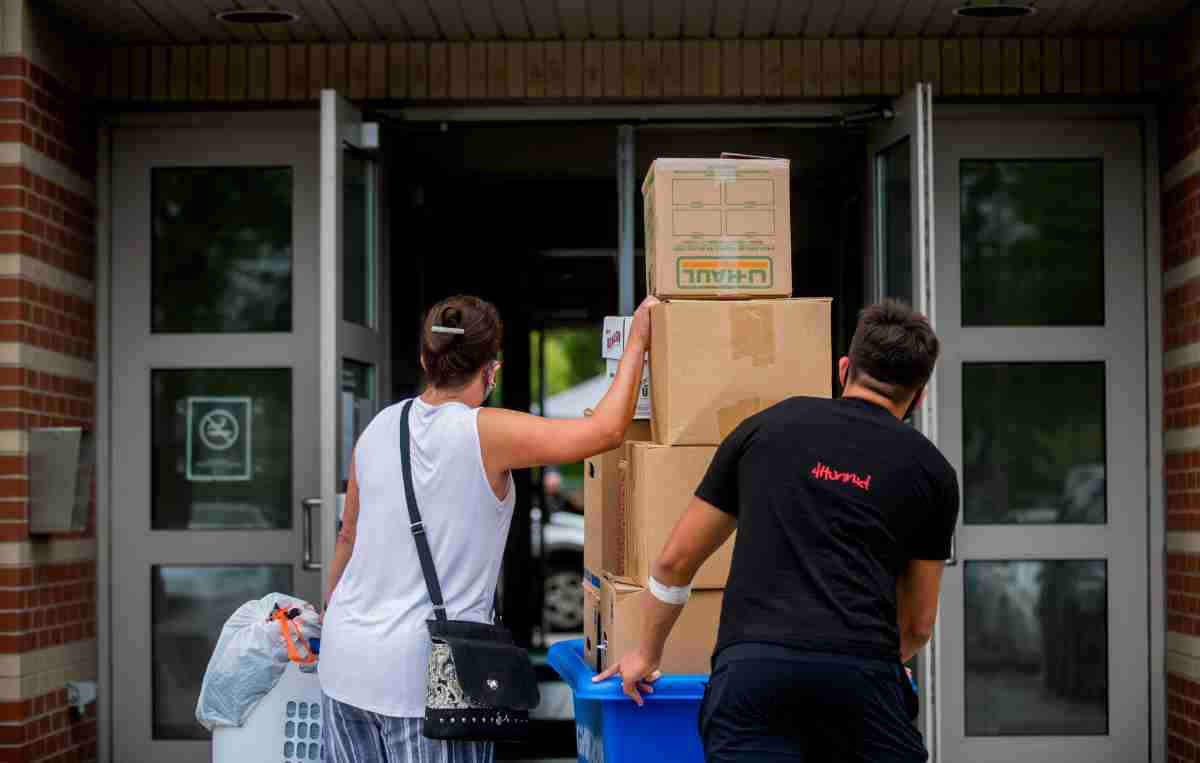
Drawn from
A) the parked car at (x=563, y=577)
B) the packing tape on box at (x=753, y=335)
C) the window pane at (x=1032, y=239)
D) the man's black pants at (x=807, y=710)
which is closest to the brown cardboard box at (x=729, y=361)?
the packing tape on box at (x=753, y=335)

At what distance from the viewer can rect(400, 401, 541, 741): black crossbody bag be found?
2.66 meters

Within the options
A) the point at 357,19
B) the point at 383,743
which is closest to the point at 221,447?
the point at 357,19

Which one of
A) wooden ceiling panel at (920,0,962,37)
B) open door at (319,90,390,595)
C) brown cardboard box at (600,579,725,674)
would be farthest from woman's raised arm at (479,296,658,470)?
wooden ceiling panel at (920,0,962,37)

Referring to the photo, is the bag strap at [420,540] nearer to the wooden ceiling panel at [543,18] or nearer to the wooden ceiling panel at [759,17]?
the wooden ceiling panel at [543,18]

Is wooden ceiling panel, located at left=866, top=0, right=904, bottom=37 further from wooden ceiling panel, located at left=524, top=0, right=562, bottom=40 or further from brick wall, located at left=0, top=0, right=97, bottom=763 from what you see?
brick wall, located at left=0, top=0, right=97, bottom=763

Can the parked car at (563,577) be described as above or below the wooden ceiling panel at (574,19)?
below

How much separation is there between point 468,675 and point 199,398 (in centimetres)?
332

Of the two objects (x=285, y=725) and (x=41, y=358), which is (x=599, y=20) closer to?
(x=41, y=358)

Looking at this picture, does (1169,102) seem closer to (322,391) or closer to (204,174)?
(322,391)

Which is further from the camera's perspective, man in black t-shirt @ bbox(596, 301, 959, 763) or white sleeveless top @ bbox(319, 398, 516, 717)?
white sleeveless top @ bbox(319, 398, 516, 717)

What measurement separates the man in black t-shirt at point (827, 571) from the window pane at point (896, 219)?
2.67 m

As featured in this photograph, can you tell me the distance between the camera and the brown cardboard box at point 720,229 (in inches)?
124

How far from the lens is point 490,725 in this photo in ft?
8.96

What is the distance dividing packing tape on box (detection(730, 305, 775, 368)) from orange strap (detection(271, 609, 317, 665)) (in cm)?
131
